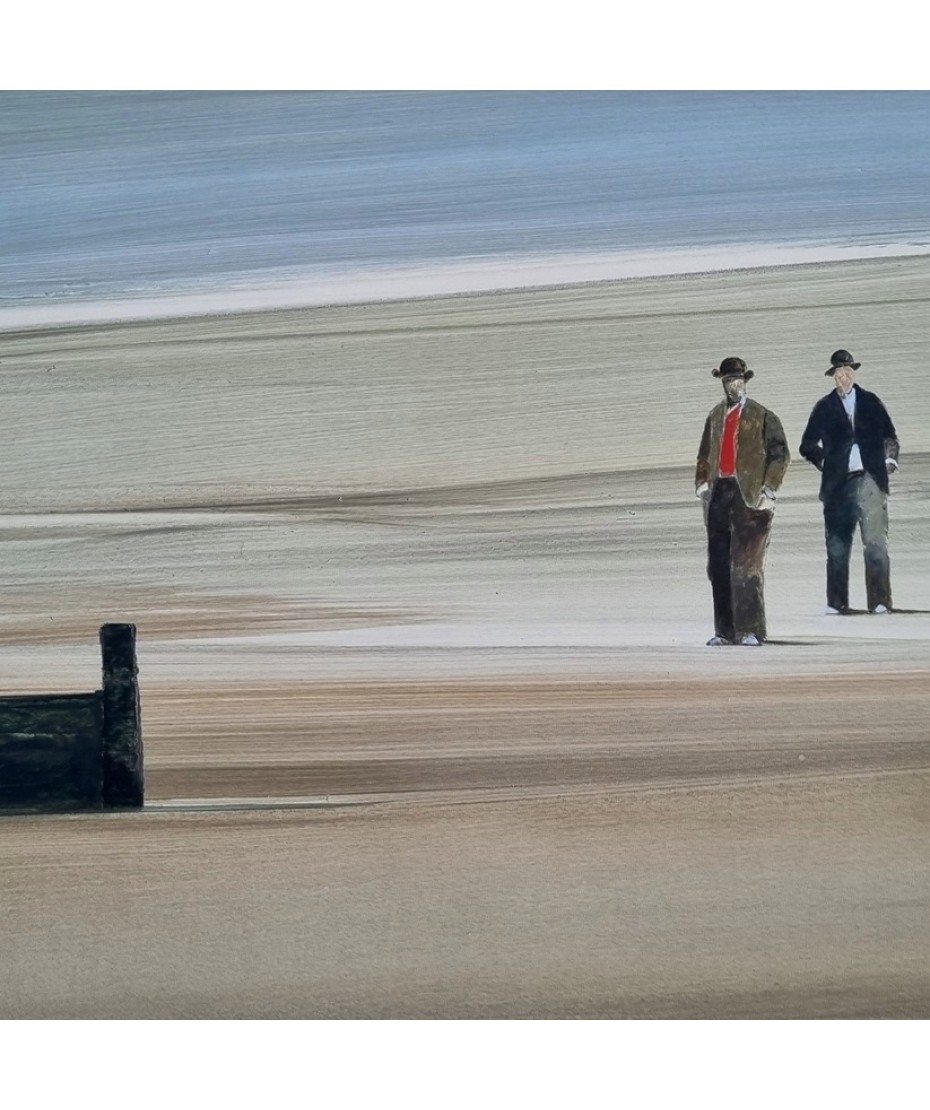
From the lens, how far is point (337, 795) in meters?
2.55

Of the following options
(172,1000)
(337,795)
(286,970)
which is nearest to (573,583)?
(337,795)

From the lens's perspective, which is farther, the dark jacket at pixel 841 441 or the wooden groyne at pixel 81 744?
the dark jacket at pixel 841 441

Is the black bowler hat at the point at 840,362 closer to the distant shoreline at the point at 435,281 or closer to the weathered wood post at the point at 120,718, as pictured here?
the distant shoreline at the point at 435,281

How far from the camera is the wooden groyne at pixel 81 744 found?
8.30 ft

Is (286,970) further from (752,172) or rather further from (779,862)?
(752,172)

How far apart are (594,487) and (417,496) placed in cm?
34

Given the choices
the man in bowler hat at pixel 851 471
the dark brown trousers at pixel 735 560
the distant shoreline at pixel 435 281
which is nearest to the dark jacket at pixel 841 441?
the man in bowler hat at pixel 851 471

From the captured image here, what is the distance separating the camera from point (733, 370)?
2.66m

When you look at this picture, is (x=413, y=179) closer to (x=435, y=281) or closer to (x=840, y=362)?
(x=435, y=281)

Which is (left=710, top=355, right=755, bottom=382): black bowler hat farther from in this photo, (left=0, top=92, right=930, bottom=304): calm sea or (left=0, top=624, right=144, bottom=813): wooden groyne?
(left=0, top=624, right=144, bottom=813): wooden groyne

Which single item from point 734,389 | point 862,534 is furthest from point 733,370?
point 862,534

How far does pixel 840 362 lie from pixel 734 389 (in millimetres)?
218

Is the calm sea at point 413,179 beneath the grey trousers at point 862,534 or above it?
above

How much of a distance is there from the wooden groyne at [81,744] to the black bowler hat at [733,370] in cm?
124
